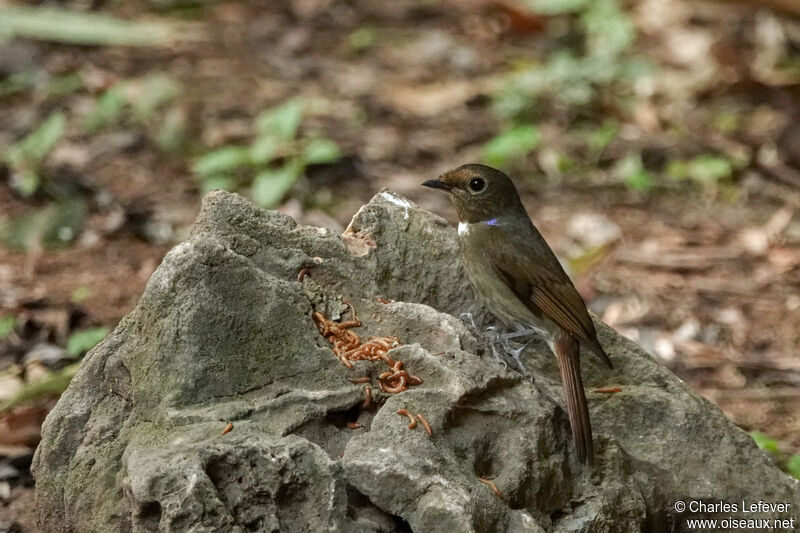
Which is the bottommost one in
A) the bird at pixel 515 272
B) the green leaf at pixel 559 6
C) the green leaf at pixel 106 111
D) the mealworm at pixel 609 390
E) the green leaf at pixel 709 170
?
the green leaf at pixel 106 111

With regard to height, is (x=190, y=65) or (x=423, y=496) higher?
(x=423, y=496)

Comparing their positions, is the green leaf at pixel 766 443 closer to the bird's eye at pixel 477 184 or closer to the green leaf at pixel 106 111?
the bird's eye at pixel 477 184

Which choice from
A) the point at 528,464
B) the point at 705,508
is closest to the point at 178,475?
the point at 528,464

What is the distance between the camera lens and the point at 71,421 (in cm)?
351

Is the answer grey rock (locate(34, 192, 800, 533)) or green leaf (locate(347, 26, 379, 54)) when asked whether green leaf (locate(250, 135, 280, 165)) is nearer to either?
green leaf (locate(347, 26, 379, 54))

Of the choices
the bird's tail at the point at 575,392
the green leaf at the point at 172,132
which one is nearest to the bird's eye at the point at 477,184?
the bird's tail at the point at 575,392

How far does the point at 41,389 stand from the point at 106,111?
16.2ft

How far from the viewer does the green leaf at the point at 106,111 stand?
9.26 m

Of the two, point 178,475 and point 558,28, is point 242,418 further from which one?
point 558,28

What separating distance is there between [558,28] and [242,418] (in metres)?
8.20

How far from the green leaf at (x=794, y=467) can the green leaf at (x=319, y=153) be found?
426 cm

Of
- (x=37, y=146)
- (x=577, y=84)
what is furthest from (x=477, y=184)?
(x=577, y=84)

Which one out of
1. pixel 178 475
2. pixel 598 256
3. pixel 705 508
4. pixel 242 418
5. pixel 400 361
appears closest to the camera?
pixel 178 475

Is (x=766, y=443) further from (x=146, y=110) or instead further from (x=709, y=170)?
(x=146, y=110)
